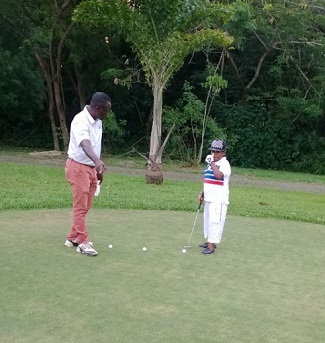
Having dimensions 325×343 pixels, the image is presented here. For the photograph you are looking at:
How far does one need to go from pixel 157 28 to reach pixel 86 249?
8.45 m

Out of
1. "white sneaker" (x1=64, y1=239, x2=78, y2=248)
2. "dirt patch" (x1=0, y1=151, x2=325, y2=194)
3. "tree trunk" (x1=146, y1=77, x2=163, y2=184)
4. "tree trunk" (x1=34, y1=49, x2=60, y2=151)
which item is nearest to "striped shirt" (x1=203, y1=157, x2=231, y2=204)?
"white sneaker" (x1=64, y1=239, x2=78, y2=248)

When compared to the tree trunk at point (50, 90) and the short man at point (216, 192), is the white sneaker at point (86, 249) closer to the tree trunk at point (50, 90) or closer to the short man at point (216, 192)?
the short man at point (216, 192)

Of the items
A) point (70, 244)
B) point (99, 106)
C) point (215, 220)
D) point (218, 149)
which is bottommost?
point (70, 244)

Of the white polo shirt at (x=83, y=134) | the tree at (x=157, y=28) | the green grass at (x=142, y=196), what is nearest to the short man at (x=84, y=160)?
the white polo shirt at (x=83, y=134)

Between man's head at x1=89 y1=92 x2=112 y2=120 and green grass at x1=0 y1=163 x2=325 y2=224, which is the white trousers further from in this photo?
green grass at x1=0 y1=163 x2=325 y2=224

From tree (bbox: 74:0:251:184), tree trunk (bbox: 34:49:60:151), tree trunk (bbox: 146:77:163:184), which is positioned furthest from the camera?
tree trunk (bbox: 34:49:60:151)

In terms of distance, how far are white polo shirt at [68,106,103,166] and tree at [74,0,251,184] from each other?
758cm

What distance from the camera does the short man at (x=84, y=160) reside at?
595cm

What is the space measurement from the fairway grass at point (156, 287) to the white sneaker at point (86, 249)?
0.24 feet

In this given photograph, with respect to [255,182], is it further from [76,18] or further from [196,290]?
[196,290]

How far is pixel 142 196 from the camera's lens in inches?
445

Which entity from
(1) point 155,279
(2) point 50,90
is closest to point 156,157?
(1) point 155,279

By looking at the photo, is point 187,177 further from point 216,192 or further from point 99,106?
point 99,106

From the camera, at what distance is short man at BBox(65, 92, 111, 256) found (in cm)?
595
